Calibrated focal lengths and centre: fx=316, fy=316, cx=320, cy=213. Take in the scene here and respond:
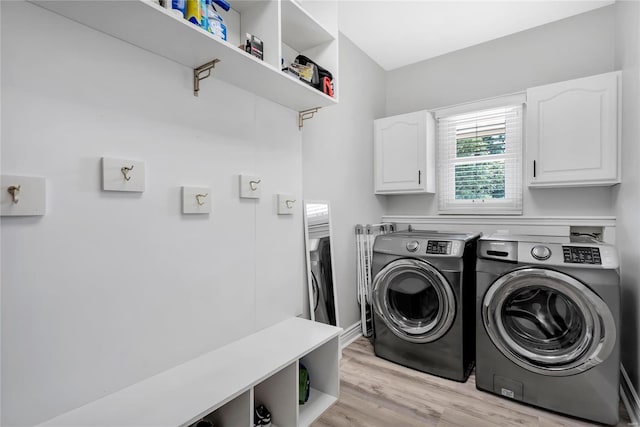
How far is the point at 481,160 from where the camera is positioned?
2889mm

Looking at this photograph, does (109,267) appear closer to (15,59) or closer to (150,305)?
(150,305)

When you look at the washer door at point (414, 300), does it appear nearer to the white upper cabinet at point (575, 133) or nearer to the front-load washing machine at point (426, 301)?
the front-load washing machine at point (426, 301)

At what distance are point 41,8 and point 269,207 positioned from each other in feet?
4.08

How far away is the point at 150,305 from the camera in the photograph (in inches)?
52.5

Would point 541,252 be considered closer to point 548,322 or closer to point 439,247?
point 548,322

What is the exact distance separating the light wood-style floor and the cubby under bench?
0.16 metres

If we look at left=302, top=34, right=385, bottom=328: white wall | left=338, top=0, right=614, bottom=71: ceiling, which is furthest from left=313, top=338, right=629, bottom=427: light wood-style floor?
left=338, top=0, right=614, bottom=71: ceiling

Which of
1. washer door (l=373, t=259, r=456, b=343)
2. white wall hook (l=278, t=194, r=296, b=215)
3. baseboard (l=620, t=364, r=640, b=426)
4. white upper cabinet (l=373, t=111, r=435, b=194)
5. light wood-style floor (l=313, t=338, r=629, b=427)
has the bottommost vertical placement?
light wood-style floor (l=313, t=338, r=629, b=427)

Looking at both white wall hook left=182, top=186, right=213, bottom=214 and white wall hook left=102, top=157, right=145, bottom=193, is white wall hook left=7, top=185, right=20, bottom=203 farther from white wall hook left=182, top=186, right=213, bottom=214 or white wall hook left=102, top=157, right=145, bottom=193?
white wall hook left=182, top=186, right=213, bottom=214

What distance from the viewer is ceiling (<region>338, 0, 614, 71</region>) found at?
2.35m

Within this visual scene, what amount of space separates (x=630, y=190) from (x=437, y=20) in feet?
5.87

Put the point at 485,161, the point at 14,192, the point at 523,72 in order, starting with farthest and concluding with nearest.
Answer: the point at 485,161 → the point at 523,72 → the point at 14,192

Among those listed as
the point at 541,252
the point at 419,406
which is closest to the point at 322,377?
the point at 419,406

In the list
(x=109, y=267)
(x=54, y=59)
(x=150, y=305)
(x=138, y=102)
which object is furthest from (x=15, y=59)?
(x=150, y=305)
